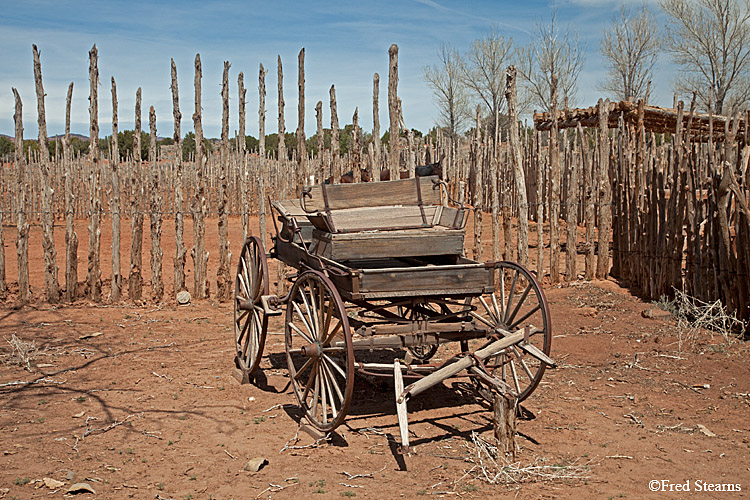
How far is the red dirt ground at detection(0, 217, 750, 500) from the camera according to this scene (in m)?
3.71

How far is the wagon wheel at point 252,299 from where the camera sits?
5.52 m

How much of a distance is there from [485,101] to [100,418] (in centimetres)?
3038

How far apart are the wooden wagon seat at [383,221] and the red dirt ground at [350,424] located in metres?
1.22

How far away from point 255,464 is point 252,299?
2.11 m

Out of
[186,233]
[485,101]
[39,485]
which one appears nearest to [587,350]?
[39,485]

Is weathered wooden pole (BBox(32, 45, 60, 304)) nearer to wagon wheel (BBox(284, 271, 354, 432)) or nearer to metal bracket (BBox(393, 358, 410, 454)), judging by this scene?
wagon wheel (BBox(284, 271, 354, 432))

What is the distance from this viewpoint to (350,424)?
4.76m

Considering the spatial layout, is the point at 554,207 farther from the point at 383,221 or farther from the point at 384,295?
the point at 384,295

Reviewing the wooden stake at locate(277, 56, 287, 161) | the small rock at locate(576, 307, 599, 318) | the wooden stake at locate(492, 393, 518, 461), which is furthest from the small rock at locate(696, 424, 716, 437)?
the wooden stake at locate(277, 56, 287, 161)

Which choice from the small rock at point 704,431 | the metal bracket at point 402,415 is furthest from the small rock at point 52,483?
the small rock at point 704,431

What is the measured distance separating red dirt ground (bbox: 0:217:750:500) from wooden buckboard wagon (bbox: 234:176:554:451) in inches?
11.5

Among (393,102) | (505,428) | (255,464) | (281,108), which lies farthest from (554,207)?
(255,464)

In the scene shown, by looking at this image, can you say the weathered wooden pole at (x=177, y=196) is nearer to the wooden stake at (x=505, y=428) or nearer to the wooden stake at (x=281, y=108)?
the wooden stake at (x=281, y=108)

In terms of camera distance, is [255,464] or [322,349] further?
[322,349]
